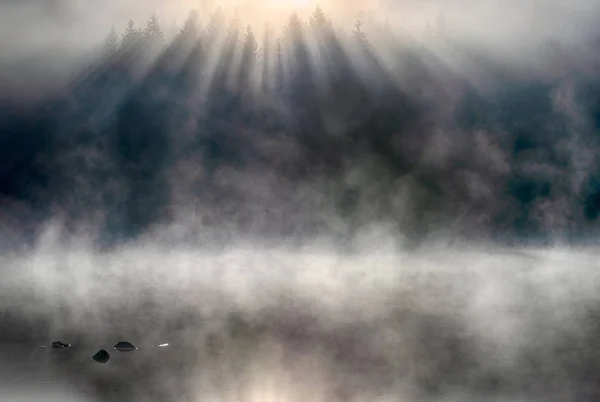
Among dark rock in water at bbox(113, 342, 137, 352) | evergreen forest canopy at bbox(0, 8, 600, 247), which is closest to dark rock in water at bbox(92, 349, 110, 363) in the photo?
dark rock in water at bbox(113, 342, 137, 352)

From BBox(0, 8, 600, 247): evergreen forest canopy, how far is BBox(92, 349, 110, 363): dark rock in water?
46.3m

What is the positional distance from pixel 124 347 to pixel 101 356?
1.31 m

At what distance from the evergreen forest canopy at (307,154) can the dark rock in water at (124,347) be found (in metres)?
45.0

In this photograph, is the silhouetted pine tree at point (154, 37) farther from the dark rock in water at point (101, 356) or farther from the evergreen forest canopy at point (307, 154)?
the dark rock in water at point (101, 356)

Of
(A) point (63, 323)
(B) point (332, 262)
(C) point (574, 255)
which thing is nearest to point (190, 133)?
(B) point (332, 262)

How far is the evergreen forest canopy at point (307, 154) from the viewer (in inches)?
2702

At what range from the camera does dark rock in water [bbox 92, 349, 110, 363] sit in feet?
78.5

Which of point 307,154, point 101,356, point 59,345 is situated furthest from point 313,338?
point 307,154

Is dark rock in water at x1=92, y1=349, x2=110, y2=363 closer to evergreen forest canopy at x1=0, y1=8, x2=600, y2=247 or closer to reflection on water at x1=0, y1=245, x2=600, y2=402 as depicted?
reflection on water at x1=0, y1=245, x2=600, y2=402

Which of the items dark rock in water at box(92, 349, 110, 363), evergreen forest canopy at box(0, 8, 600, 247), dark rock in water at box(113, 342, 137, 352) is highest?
evergreen forest canopy at box(0, 8, 600, 247)

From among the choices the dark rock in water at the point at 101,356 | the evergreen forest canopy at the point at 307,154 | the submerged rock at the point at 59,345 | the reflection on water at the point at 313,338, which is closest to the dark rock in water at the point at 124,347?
the reflection on water at the point at 313,338

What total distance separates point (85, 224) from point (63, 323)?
41270 millimetres

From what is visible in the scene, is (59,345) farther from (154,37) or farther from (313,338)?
(154,37)

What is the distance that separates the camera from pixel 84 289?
146 feet
